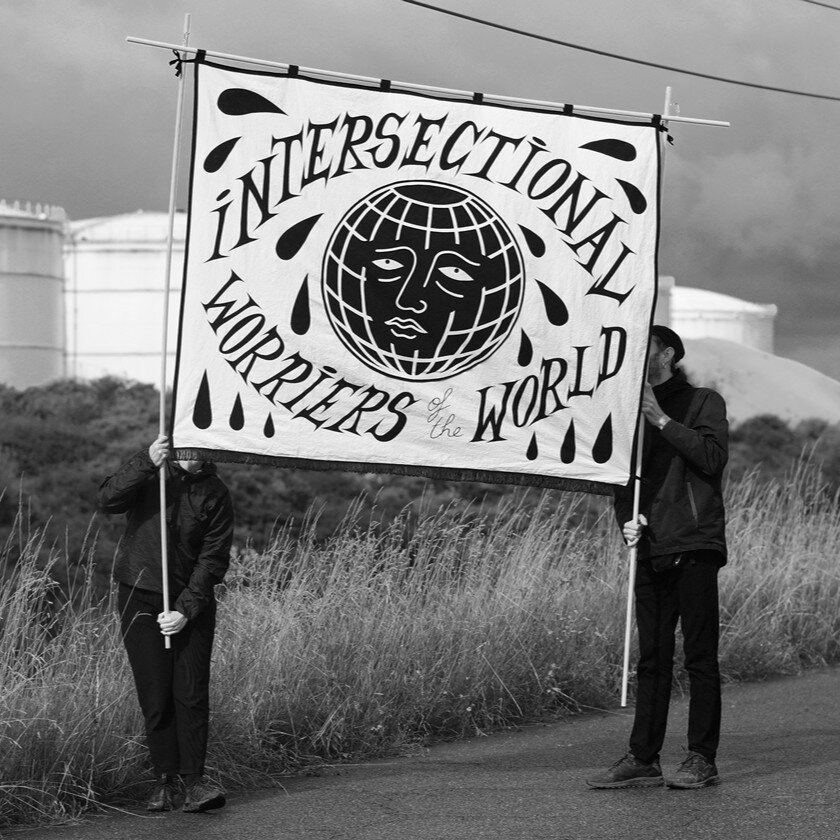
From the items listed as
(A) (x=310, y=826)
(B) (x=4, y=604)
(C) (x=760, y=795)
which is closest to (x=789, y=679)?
(C) (x=760, y=795)

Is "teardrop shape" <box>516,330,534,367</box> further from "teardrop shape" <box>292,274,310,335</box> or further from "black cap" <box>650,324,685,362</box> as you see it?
"teardrop shape" <box>292,274,310,335</box>

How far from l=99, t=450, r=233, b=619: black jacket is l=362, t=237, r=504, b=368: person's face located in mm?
1053

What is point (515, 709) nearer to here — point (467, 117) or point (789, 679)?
point (789, 679)

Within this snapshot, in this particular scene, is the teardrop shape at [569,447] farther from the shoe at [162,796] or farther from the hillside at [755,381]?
the hillside at [755,381]

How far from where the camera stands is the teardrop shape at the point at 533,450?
5992mm

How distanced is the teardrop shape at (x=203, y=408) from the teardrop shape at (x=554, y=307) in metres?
1.56

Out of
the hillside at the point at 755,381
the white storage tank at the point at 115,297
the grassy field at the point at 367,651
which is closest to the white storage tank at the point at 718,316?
the hillside at the point at 755,381

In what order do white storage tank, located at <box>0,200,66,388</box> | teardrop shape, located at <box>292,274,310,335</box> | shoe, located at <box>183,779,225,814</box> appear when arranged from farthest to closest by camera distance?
1. white storage tank, located at <box>0,200,66,388</box>
2. teardrop shape, located at <box>292,274,310,335</box>
3. shoe, located at <box>183,779,225,814</box>

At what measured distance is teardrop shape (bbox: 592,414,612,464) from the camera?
236 inches

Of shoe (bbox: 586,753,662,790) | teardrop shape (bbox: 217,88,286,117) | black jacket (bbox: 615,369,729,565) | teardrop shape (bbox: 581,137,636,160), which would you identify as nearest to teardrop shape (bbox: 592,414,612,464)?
black jacket (bbox: 615,369,729,565)

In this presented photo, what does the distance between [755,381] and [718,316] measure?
7676 mm

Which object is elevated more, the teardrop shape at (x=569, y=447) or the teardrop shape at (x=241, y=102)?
the teardrop shape at (x=241, y=102)

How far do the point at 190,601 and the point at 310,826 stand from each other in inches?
39.6

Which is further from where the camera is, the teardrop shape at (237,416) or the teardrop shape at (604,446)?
the teardrop shape at (604,446)
